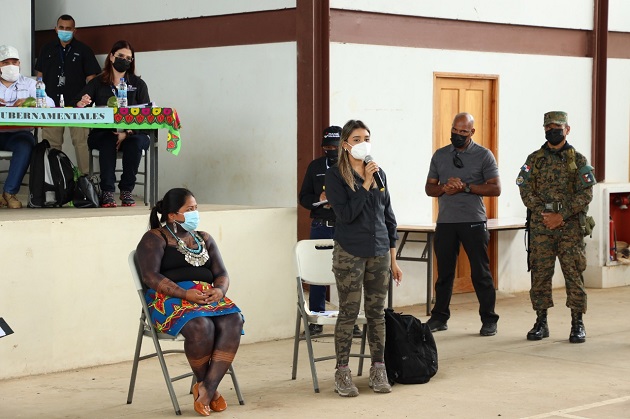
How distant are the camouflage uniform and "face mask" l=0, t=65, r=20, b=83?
13.2ft

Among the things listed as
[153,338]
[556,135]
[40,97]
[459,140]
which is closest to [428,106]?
[459,140]

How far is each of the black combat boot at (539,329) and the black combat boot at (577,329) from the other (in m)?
0.24

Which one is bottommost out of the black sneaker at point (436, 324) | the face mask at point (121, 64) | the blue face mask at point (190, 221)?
the black sneaker at point (436, 324)

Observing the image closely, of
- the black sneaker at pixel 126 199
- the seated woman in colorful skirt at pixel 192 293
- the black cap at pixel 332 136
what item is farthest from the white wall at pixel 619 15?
the seated woman in colorful skirt at pixel 192 293

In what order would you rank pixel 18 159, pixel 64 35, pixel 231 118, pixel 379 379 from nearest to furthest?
pixel 379 379 → pixel 18 159 → pixel 231 118 → pixel 64 35

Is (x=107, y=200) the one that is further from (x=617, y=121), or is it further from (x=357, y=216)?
(x=617, y=121)

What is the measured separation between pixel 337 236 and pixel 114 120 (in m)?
2.47

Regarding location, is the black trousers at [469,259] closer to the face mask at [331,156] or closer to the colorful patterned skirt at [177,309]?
the face mask at [331,156]

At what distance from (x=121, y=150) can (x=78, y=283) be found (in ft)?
6.18

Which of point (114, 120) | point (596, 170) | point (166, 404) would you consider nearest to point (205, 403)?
point (166, 404)

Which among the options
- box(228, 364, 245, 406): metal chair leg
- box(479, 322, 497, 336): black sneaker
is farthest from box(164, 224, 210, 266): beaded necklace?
box(479, 322, 497, 336): black sneaker

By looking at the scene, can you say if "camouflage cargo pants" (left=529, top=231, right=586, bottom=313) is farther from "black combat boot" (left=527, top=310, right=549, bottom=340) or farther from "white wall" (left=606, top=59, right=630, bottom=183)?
"white wall" (left=606, top=59, right=630, bottom=183)

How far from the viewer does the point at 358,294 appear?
6.93m

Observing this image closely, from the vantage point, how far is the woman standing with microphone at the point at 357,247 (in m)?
6.87
